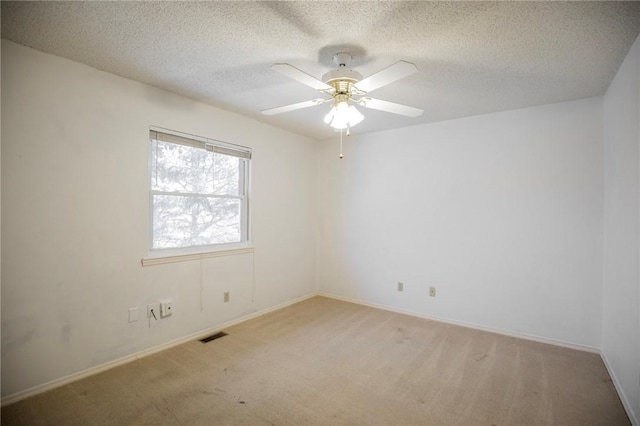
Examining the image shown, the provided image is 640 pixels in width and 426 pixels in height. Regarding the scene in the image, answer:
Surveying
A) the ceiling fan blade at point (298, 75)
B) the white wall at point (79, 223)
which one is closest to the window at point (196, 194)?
the white wall at point (79, 223)

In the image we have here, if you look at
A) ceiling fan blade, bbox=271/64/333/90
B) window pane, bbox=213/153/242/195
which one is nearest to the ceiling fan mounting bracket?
ceiling fan blade, bbox=271/64/333/90

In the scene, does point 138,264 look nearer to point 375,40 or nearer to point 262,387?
point 262,387

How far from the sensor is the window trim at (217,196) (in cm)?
285

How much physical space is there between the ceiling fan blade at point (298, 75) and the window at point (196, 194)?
5.48 ft

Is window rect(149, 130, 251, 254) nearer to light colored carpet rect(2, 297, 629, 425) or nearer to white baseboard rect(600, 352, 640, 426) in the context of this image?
light colored carpet rect(2, 297, 629, 425)

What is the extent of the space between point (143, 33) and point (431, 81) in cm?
214

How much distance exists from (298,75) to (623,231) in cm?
257

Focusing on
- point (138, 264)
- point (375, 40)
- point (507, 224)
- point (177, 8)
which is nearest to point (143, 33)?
point (177, 8)

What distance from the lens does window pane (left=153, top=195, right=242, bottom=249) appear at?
2980 mm

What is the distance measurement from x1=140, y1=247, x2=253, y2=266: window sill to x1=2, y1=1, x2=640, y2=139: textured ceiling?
1.57 meters

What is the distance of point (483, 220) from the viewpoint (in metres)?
3.49

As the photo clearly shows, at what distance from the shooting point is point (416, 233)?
394 cm

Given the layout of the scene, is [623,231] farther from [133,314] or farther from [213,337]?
[133,314]

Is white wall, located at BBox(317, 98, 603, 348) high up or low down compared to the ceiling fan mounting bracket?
down
